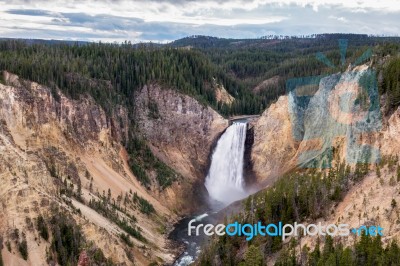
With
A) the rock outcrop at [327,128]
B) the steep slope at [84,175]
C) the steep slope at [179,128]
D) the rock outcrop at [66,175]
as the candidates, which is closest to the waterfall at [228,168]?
the steep slope at [179,128]

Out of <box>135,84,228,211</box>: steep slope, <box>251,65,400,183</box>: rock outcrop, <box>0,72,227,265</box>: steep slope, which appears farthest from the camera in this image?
<box>135,84,228,211</box>: steep slope

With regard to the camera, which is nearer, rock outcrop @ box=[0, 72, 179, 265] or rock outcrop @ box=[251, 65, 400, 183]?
rock outcrop @ box=[0, 72, 179, 265]

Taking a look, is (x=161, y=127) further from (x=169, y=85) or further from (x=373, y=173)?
(x=373, y=173)

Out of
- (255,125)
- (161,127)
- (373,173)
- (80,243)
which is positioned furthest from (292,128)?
(80,243)

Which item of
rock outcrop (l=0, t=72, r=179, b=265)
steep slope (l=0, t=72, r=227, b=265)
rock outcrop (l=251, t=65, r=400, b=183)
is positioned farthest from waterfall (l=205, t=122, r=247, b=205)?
rock outcrop (l=0, t=72, r=179, b=265)

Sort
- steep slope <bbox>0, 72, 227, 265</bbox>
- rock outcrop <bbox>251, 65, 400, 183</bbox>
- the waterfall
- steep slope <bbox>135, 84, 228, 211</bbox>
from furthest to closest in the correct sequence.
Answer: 1. steep slope <bbox>135, 84, 228, 211</bbox>
2. the waterfall
3. rock outcrop <bbox>251, 65, 400, 183</bbox>
4. steep slope <bbox>0, 72, 227, 265</bbox>

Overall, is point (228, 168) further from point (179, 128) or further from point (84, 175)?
point (84, 175)

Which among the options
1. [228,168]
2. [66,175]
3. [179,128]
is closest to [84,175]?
[66,175]

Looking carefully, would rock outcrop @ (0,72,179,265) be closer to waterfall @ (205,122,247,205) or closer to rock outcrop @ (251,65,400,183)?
waterfall @ (205,122,247,205)

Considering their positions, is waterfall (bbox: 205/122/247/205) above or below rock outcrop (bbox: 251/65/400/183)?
below
